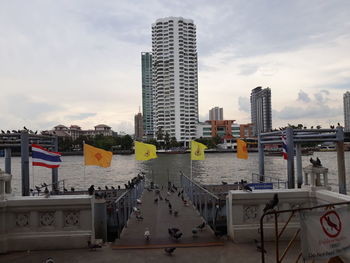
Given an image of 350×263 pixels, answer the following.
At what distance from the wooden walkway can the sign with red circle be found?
4.92m

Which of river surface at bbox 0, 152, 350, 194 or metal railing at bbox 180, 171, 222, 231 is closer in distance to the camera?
metal railing at bbox 180, 171, 222, 231

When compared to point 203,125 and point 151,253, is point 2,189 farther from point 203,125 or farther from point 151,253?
point 203,125

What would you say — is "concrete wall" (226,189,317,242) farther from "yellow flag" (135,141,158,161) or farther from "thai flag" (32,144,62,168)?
"thai flag" (32,144,62,168)

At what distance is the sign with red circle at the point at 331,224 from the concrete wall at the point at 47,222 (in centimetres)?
656

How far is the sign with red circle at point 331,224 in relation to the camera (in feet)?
16.1

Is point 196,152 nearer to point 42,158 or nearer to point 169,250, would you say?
point 42,158

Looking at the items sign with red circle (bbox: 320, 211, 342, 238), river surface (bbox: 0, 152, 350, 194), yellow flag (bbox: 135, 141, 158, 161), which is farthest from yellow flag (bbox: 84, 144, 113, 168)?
river surface (bbox: 0, 152, 350, 194)

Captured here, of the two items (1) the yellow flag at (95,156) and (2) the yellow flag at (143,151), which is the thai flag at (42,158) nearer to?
(1) the yellow flag at (95,156)

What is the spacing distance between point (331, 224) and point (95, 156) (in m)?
11.5

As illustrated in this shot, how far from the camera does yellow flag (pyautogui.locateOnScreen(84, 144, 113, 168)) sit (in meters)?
14.2

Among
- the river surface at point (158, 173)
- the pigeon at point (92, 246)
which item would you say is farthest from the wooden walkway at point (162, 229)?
the river surface at point (158, 173)

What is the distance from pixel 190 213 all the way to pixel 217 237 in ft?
16.1

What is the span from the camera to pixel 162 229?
1172 cm

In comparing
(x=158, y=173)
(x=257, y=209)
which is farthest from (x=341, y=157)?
(x=158, y=173)
